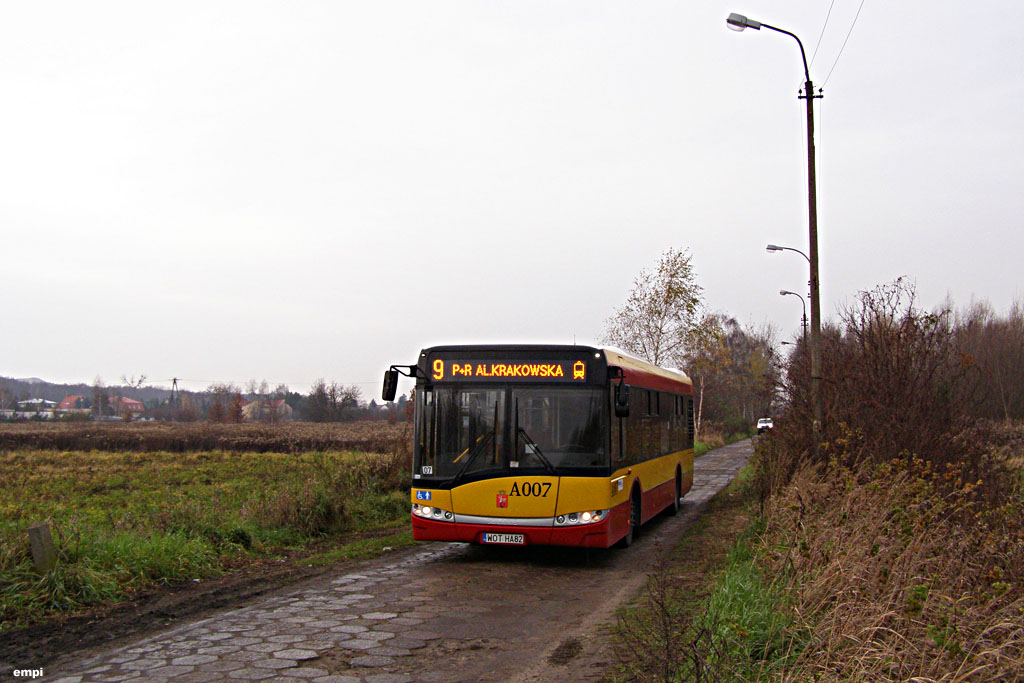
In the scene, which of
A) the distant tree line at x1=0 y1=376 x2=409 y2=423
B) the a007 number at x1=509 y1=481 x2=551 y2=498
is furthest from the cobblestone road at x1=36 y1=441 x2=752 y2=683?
the distant tree line at x1=0 y1=376 x2=409 y2=423

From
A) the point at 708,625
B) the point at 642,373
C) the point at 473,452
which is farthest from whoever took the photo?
the point at 642,373

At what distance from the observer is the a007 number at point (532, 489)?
10859 millimetres

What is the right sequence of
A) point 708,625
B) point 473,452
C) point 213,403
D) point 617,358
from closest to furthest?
point 708,625 → point 473,452 → point 617,358 → point 213,403

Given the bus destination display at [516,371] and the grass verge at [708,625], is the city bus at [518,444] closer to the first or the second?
the bus destination display at [516,371]

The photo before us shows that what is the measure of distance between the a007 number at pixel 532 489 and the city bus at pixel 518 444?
12mm

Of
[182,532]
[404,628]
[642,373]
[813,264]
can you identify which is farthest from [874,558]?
[813,264]

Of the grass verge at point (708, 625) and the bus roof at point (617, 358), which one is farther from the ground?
the bus roof at point (617, 358)

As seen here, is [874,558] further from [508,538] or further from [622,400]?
[508,538]

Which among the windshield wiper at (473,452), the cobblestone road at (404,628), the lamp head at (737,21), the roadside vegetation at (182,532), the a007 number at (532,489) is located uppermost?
the lamp head at (737,21)

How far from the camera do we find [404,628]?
7758mm

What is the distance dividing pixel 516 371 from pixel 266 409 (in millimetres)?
132038

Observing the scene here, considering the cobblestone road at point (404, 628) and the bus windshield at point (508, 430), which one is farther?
the bus windshield at point (508, 430)

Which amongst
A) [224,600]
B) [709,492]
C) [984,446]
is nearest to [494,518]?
[224,600]

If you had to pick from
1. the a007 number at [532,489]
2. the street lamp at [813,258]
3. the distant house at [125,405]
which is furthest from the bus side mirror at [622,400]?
the distant house at [125,405]
